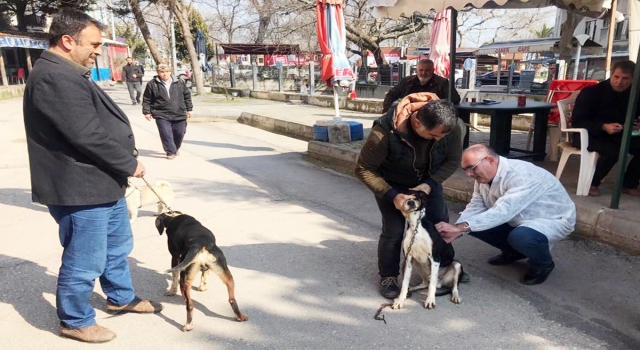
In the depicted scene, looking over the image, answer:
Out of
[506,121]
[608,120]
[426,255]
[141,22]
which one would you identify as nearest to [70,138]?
[426,255]

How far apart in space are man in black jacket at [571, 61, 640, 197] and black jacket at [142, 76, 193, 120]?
6.28m

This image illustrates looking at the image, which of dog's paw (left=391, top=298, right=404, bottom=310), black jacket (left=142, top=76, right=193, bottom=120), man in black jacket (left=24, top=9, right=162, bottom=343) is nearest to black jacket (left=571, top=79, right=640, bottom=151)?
dog's paw (left=391, top=298, right=404, bottom=310)

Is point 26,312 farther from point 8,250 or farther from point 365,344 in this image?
point 365,344

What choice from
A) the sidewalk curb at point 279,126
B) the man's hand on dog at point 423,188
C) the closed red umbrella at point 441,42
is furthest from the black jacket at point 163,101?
the man's hand on dog at point 423,188

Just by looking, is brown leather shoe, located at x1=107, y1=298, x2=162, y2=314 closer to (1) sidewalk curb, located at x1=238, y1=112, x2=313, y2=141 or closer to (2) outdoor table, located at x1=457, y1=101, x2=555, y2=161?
(2) outdoor table, located at x1=457, y1=101, x2=555, y2=161

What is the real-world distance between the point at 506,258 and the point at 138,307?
2.85 metres

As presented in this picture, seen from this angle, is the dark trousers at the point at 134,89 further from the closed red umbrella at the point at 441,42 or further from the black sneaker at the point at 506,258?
the black sneaker at the point at 506,258

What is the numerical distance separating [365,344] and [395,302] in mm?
492

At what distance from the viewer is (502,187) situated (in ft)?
10.8

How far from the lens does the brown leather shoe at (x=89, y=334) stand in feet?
9.05

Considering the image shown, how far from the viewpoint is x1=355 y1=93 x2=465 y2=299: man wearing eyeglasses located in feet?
9.39

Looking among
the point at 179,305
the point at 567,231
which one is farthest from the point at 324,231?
the point at 567,231

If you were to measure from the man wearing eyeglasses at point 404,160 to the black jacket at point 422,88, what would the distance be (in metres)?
3.16

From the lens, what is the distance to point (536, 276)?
341cm
